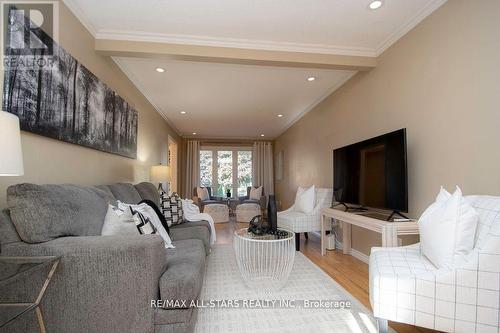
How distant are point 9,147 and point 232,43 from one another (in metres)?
2.14

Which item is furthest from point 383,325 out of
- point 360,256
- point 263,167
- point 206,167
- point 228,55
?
point 206,167

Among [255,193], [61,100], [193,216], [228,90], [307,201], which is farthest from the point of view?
[255,193]

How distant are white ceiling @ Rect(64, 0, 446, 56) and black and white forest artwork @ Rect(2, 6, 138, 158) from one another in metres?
0.52

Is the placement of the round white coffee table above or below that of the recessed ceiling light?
below

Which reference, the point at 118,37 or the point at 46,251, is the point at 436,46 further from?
the point at 46,251

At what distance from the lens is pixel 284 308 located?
189 cm

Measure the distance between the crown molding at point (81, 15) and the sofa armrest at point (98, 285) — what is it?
1.85m

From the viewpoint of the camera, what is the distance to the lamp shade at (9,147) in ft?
3.26

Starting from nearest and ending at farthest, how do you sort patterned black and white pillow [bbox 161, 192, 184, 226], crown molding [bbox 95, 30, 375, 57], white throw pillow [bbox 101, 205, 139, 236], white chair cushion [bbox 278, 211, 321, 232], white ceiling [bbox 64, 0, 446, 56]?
white throw pillow [bbox 101, 205, 139, 236]
white ceiling [bbox 64, 0, 446, 56]
crown molding [bbox 95, 30, 375, 57]
patterned black and white pillow [bbox 161, 192, 184, 226]
white chair cushion [bbox 278, 211, 321, 232]

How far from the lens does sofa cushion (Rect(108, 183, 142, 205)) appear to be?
2.34 m

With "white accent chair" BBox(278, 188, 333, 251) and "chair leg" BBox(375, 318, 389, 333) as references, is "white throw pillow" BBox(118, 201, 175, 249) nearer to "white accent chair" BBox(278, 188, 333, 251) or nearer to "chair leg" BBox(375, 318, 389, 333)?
"chair leg" BBox(375, 318, 389, 333)

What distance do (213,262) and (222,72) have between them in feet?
7.83

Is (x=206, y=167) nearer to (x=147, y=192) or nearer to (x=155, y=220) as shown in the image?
(x=147, y=192)

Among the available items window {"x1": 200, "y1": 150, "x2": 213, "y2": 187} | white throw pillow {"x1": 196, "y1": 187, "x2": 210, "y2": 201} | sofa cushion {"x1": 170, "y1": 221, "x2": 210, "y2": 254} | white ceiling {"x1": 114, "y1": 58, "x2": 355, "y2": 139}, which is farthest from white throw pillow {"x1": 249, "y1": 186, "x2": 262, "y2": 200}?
sofa cushion {"x1": 170, "y1": 221, "x2": 210, "y2": 254}
